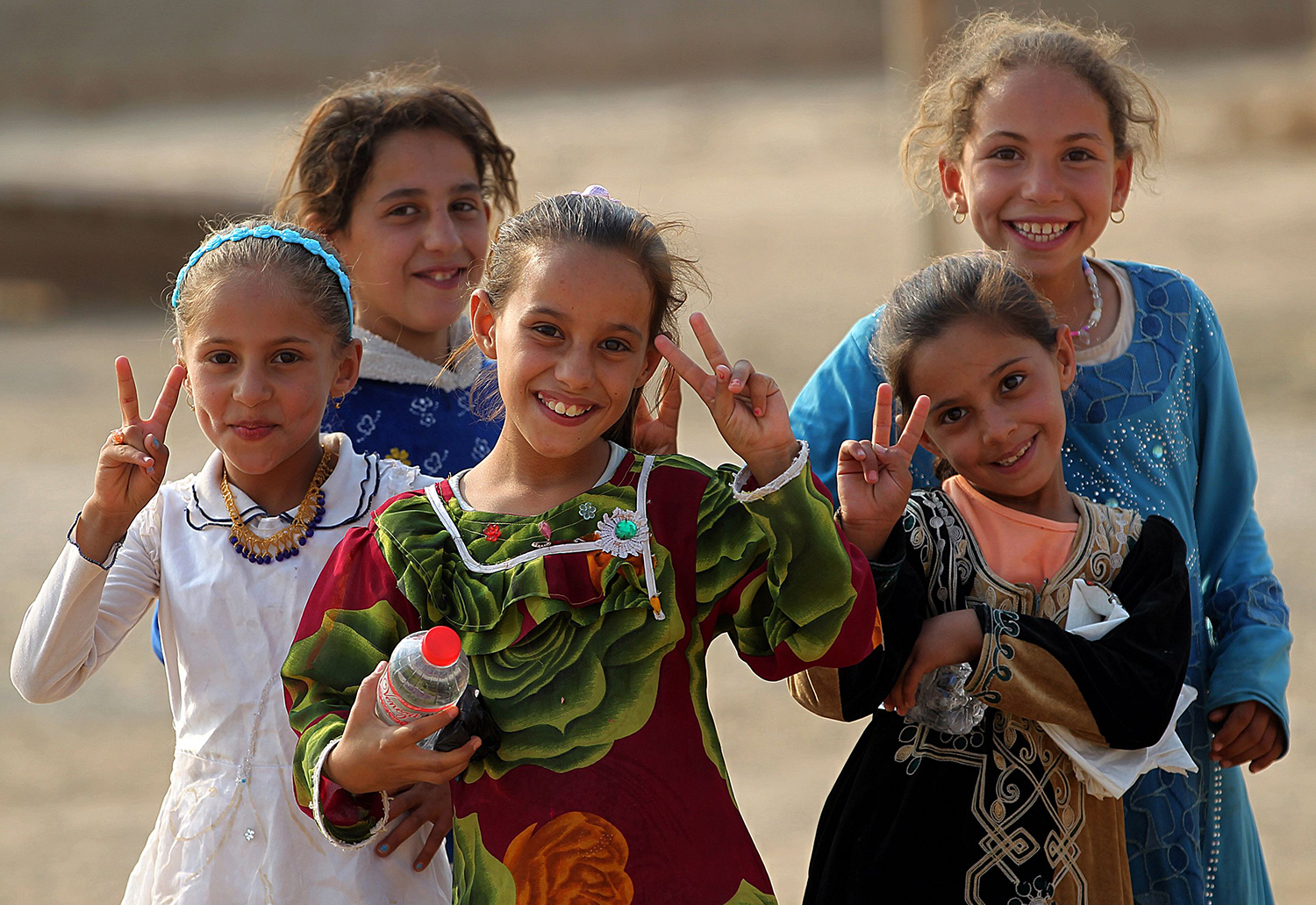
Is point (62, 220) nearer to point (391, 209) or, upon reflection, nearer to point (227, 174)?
point (227, 174)

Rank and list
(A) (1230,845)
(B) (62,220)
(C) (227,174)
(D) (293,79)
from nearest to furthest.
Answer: (A) (1230,845)
(B) (62,220)
(C) (227,174)
(D) (293,79)

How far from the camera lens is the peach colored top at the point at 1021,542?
219 cm

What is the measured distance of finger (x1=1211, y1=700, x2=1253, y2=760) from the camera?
2.38 m

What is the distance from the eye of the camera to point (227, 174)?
22.2 m

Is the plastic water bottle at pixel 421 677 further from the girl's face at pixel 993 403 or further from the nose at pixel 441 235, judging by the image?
the nose at pixel 441 235

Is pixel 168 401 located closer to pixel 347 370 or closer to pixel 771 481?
pixel 347 370

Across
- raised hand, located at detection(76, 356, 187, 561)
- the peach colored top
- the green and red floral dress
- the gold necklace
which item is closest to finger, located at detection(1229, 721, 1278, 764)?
the peach colored top

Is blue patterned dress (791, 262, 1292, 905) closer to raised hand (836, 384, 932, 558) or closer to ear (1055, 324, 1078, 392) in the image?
ear (1055, 324, 1078, 392)

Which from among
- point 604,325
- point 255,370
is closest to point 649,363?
point 604,325

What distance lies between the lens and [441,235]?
2.87m

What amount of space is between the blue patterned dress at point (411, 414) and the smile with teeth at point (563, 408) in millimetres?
823

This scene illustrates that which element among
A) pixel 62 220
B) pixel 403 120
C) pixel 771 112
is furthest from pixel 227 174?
pixel 403 120

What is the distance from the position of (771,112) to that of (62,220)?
11.9 metres

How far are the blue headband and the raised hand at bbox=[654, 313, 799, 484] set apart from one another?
0.79 meters
